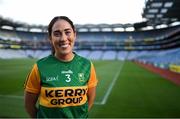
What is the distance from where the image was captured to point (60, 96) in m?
2.14

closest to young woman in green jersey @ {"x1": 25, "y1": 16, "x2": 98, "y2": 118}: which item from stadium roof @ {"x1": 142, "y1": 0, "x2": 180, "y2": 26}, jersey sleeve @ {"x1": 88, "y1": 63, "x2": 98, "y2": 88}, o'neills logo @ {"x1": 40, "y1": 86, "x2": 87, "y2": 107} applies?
o'neills logo @ {"x1": 40, "y1": 86, "x2": 87, "y2": 107}

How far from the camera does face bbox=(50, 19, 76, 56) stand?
6.97 feet

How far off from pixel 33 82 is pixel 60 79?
22 cm

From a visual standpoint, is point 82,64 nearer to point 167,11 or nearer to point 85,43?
point 167,11

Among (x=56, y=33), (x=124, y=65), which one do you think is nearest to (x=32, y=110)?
(x=56, y=33)

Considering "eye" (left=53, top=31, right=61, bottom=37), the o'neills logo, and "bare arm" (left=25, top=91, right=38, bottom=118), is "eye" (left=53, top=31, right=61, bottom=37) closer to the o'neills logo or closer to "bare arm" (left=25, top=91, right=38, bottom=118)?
the o'neills logo

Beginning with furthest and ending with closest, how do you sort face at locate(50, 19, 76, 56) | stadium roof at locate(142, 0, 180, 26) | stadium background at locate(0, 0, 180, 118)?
1. stadium roof at locate(142, 0, 180, 26)
2. stadium background at locate(0, 0, 180, 118)
3. face at locate(50, 19, 76, 56)

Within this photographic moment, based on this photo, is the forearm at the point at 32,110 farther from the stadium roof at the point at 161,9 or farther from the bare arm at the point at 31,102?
the stadium roof at the point at 161,9

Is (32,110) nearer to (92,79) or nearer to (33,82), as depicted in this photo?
(33,82)

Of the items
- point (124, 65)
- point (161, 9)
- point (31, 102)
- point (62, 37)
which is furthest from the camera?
point (124, 65)

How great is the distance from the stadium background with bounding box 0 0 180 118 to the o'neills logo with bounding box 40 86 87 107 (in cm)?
50

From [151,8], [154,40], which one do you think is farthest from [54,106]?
[154,40]

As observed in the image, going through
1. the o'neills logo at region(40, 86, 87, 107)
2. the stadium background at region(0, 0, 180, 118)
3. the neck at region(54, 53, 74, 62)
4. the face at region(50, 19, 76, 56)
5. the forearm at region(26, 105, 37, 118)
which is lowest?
the stadium background at region(0, 0, 180, 118)

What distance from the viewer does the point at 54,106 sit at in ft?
7.08
